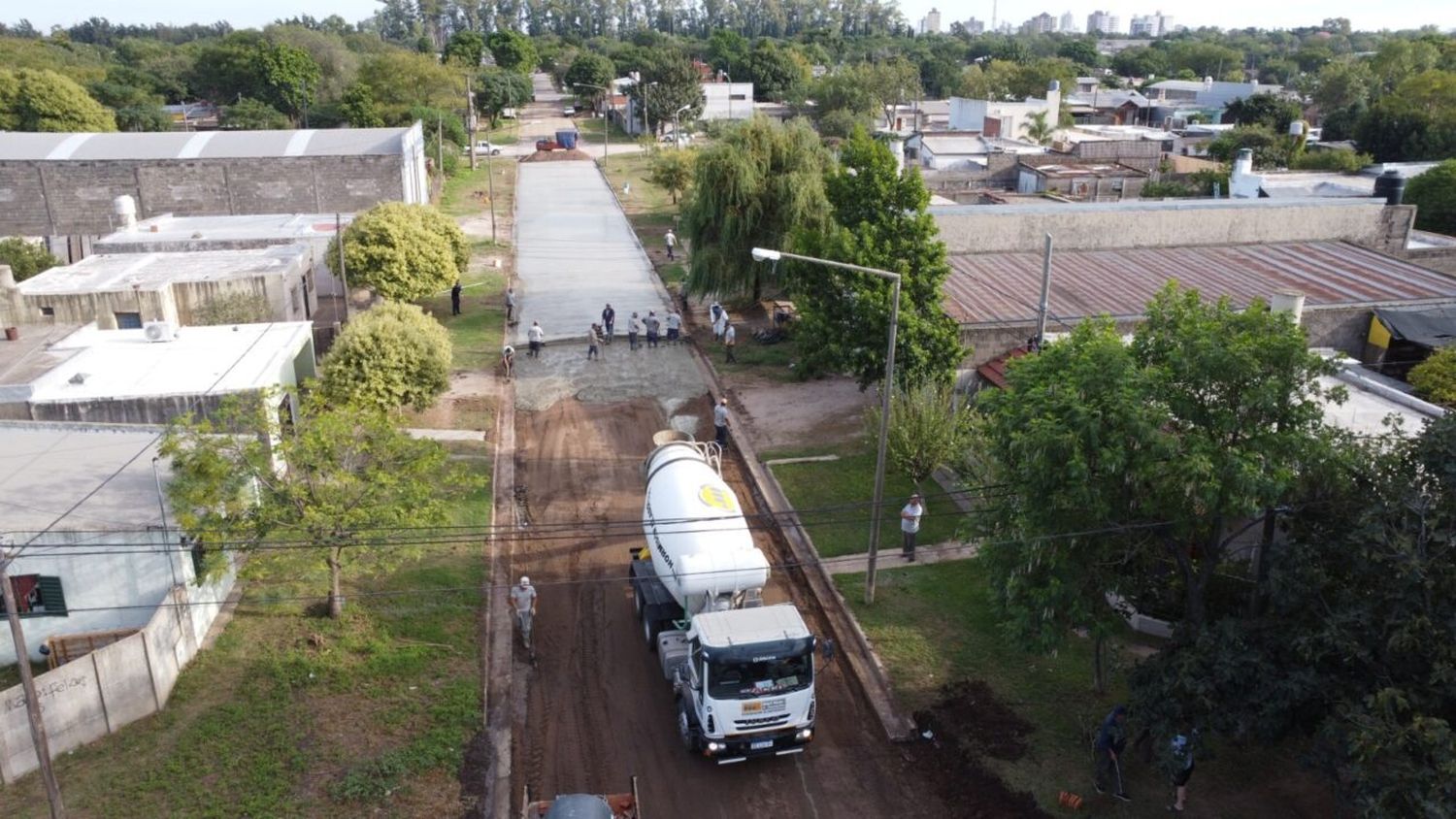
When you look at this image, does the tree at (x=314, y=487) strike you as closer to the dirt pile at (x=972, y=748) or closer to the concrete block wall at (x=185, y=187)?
the dirt pile at (x=972, y=748)

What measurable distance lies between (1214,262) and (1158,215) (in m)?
2.65

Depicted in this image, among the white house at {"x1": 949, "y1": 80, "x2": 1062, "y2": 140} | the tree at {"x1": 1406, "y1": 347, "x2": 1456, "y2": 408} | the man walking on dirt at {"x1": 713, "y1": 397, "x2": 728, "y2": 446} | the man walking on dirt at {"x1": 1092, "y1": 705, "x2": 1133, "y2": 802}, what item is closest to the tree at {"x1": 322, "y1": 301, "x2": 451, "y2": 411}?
the man walking on dirt at {"x1": 713, "y1": 397, "x2": 728, "y2": 446}

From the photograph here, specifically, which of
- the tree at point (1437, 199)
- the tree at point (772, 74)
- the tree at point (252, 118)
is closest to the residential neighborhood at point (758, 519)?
the tree at point (1437, 199)

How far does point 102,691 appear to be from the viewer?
15.2 m

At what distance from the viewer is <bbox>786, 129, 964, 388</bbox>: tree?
1037 inches

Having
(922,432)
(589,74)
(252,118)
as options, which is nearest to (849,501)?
(922,432)

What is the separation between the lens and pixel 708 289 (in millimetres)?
38688

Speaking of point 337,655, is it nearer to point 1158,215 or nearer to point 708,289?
point 708,289

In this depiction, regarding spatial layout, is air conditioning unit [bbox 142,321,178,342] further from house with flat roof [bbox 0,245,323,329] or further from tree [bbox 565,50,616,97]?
tree [bbox 565,50,616,97]

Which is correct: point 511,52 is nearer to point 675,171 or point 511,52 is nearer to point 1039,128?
point 1039,128

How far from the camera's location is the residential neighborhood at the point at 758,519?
44.9 ft

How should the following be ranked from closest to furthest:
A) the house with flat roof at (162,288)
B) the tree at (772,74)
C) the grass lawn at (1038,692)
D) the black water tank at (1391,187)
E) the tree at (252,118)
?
the grass lawn at (1038,692) < the house with flat roof at (162,288) < the black water tank at (1391,187) < the tree at (252,118) < the tree at (772,74)

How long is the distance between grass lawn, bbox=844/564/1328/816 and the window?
13.8m

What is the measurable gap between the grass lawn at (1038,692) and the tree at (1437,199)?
37.8 m
